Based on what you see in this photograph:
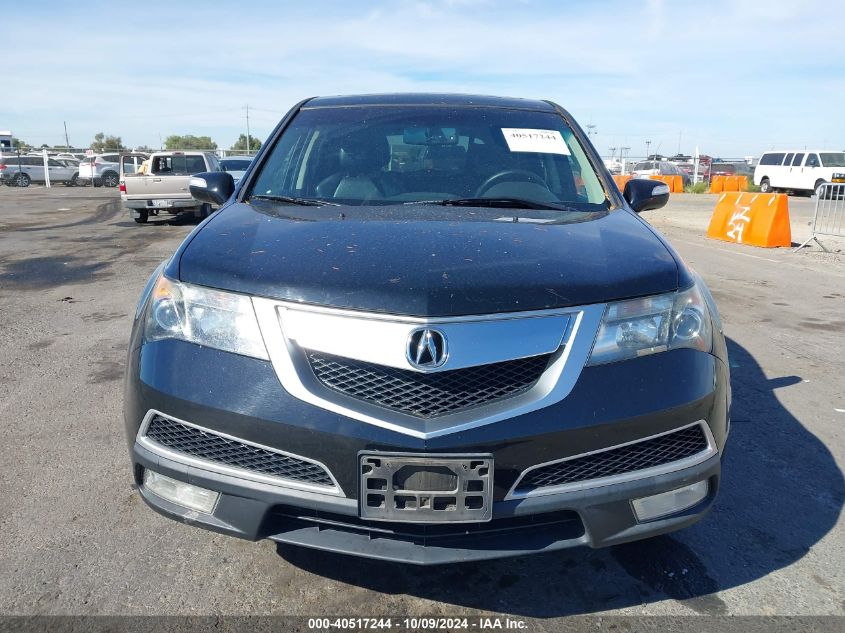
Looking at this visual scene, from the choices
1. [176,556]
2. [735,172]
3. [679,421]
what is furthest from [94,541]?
[735,172]

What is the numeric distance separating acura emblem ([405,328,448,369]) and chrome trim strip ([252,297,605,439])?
0.02 m

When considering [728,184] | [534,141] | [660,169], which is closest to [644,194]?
[534,141]

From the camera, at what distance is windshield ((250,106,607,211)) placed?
3.26 meters

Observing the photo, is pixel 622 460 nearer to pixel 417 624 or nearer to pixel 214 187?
pixel 417 624

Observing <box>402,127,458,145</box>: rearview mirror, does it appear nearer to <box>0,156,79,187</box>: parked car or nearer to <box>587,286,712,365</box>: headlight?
<box>587,286,712,365</box>: headlight

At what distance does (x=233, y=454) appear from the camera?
6.89 ft

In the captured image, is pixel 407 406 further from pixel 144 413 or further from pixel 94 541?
pixel 94 541

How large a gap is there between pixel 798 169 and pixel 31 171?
37208 millimetres

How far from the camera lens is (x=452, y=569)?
8.45 ft

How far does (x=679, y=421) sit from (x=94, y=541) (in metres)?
2.16

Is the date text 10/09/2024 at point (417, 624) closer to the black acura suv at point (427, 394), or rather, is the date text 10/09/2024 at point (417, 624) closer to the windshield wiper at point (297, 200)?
the black acura suv at point (427, 394)

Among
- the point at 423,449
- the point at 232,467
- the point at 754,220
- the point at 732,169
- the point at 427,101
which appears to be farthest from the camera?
the point at 732,169

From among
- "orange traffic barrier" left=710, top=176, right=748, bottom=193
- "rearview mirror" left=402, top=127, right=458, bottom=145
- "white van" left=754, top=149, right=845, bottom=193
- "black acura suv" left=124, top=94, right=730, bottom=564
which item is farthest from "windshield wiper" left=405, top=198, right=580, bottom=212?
"orange traffic barrier" left=710, top=176, right=748, bottom=193

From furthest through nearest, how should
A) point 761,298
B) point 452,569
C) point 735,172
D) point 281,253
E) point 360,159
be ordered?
point 735,172, point 761,298, point 360,159, point 452,569, point 281,253
